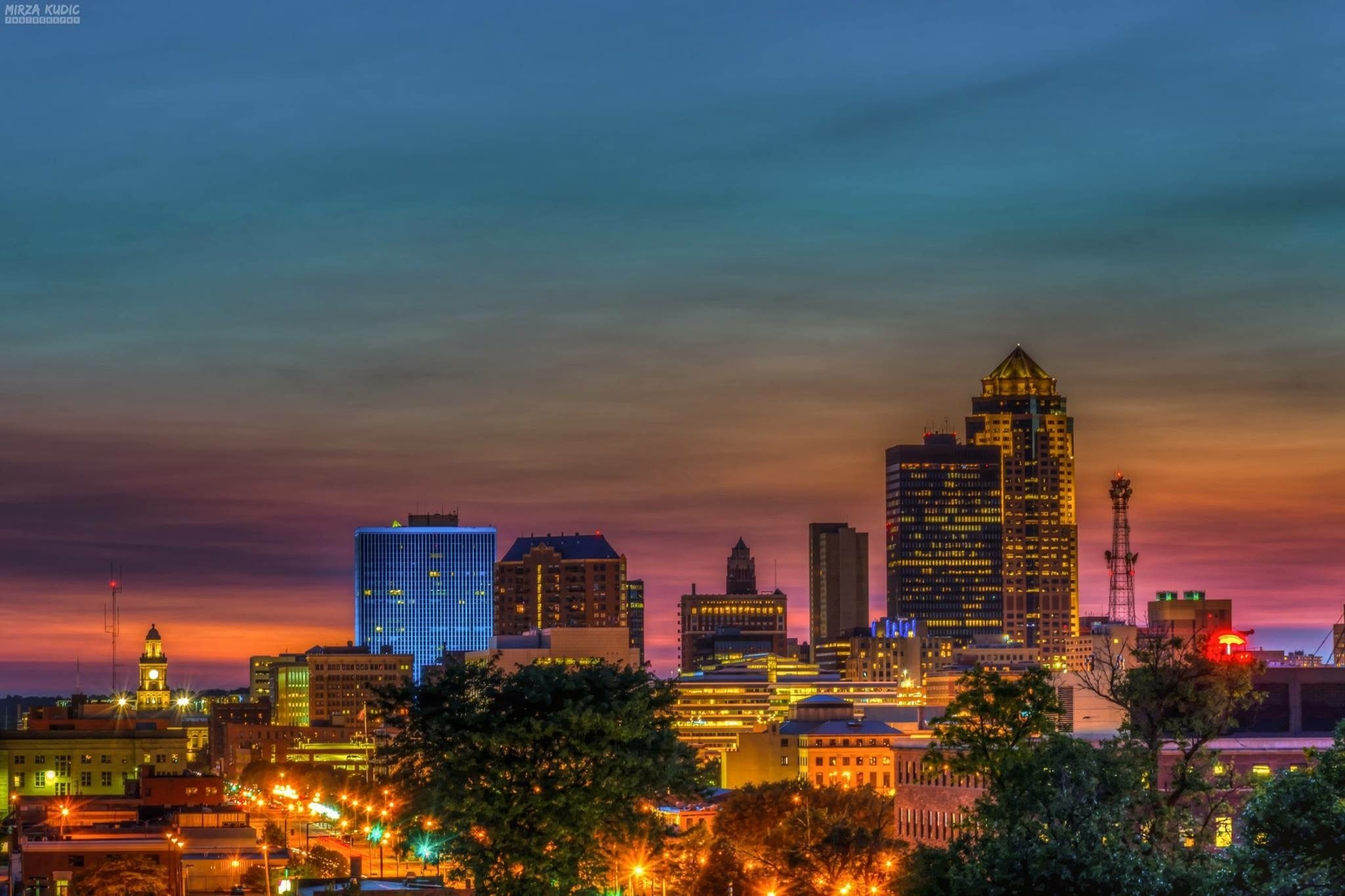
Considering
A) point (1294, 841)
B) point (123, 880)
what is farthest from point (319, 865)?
point (1294, 841)

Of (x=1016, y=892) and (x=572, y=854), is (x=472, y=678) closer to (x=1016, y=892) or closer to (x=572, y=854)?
(x=572, y=854)

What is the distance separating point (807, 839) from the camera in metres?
158

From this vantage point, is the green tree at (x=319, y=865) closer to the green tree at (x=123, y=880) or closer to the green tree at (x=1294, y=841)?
the green tree at (x=123, y=880)

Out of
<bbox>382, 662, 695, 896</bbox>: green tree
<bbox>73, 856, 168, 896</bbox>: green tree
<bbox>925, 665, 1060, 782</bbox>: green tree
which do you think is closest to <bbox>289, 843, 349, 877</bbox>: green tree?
<bbox>73, 856, 168, 896</bbox>: green tree

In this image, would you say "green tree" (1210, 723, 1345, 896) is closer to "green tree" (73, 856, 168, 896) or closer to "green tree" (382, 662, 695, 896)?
"green tree" (382, 662, 695, 896)

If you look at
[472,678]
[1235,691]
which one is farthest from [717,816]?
[1235,691]

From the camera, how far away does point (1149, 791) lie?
3280 inches

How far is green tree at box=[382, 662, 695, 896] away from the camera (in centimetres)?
9562

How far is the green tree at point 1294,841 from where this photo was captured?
213ft

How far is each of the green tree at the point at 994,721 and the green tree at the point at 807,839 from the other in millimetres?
39642

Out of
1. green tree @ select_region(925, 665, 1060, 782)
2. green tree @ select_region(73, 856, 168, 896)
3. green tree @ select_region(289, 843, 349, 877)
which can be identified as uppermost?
green tree @ select_region(925, 665, 1060, 782)

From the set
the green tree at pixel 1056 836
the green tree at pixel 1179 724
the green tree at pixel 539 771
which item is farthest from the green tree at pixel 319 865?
the green tree at pixel 1056 836

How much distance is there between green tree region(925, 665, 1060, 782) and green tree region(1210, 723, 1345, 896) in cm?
2374

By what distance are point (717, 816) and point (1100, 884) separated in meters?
124
